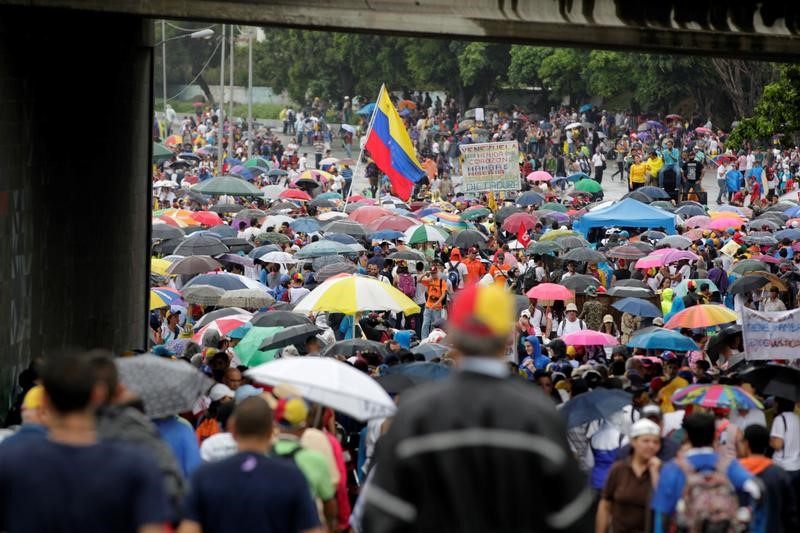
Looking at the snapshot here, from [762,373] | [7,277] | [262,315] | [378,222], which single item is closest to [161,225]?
[378,222]

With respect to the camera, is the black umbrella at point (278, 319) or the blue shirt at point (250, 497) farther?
the black umbrella at point (278, 319)

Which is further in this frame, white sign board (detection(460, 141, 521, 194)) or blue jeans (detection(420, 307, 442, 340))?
white sign board (detection(460, 141, 521, 194))

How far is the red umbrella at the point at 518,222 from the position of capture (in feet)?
97.6

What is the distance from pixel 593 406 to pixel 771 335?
3856 millimetres

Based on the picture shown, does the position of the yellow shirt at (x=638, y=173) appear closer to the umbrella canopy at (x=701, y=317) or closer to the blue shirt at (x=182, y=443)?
the umbrella canopy at (x=701, y=317)

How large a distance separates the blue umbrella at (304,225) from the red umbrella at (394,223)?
103 cm

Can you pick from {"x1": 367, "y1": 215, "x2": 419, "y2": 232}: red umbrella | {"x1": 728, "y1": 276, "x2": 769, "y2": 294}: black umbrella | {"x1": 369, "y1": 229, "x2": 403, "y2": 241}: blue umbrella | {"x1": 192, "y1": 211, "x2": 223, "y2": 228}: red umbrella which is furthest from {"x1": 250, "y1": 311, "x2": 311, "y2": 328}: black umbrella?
{"x1": 192, "y1": 211, "x2": 223, "y2": 228}: red umbrella

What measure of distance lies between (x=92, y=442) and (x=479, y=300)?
4.32 feet

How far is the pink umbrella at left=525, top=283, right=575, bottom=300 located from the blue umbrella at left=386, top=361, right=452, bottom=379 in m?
8.04

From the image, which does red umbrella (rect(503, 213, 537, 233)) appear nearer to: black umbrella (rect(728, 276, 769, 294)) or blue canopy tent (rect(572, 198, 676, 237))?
blue canopy tent (rect(572, 198, 676, 237))

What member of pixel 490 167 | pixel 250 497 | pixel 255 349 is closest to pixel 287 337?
pixel 255 349

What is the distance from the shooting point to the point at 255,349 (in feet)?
49.3

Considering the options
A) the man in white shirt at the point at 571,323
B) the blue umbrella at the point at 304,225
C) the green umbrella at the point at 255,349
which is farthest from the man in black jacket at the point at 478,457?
the blue umbrella at the point at 304,225

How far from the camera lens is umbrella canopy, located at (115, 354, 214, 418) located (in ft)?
25.0
